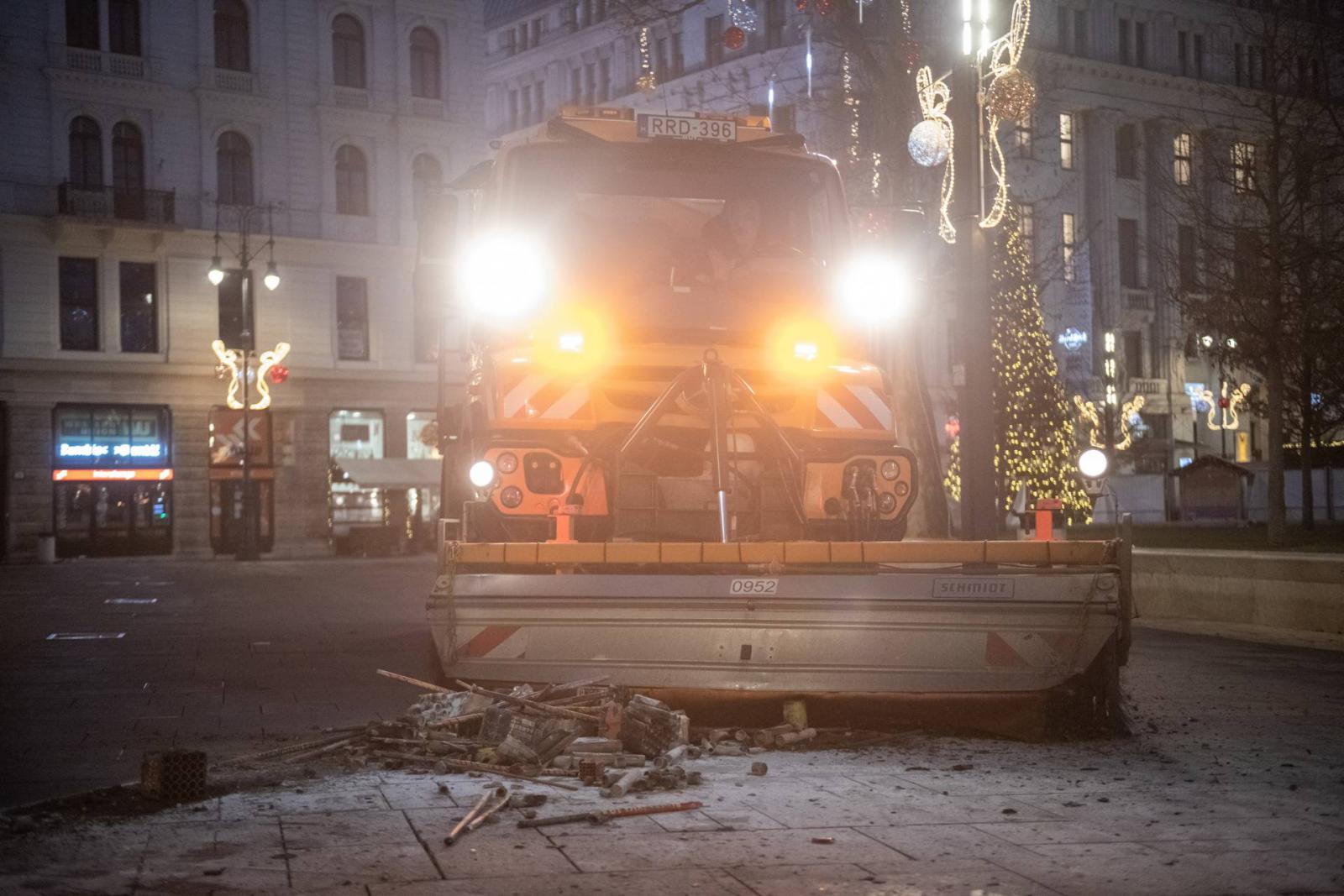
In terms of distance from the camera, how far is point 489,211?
454 inches

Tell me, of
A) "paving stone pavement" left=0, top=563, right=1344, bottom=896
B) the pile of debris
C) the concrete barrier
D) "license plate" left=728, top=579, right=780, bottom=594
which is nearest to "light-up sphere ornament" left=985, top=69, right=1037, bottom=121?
the concrete barrier

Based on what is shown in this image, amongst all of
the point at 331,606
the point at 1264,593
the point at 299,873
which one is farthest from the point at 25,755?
the point at 331,606

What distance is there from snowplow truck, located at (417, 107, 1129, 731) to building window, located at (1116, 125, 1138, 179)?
61.5 meters

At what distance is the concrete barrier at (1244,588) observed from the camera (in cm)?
1603

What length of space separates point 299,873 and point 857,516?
5.08m

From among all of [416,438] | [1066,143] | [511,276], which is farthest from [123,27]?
[511,276]

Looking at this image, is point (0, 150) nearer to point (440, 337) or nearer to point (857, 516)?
point (440, 337)

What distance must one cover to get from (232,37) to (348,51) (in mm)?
3498

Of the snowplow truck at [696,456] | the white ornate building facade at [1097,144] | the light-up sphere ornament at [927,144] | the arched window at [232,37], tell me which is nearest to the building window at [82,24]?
the arched window at [232,37]

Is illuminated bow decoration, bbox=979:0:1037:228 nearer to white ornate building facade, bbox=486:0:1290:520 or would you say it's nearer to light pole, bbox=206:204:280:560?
light pole, bbox=206:204:280:560

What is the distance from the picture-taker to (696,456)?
10.4m

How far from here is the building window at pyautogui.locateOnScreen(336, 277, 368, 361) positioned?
1929 inches

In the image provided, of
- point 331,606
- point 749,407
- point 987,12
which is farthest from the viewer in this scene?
point 331,606

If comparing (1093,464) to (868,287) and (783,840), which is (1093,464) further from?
(783,840)
